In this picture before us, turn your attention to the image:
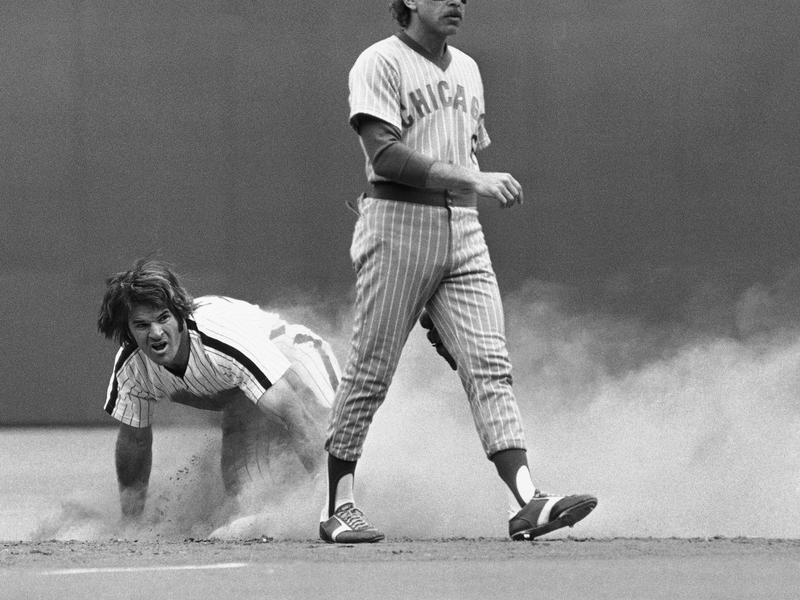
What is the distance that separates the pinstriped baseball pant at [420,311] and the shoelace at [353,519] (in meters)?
0.18

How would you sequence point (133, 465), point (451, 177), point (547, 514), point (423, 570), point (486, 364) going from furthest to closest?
point (133, 465)
point (486, 364)
point (451, 177)
point (547, 514)
point (423, 570)

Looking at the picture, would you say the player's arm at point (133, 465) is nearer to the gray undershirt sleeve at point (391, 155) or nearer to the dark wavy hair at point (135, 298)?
the dark wavy hair at point (135, 298)

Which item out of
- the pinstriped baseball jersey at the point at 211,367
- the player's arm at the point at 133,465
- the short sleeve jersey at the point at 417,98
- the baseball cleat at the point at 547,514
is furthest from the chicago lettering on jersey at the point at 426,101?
the player's arm at the point at 133,465

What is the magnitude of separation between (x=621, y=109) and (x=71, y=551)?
3.79 m

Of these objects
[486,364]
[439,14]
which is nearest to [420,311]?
[486,364]

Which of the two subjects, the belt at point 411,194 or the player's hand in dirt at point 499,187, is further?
the belt at point 411,194

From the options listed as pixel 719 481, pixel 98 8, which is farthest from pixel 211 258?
pixel 719 481

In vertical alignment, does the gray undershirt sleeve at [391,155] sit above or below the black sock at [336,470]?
above

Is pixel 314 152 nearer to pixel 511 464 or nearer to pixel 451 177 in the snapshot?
pixel 451 177

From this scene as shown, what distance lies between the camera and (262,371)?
5.59m

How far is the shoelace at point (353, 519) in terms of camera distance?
4520 millimetres

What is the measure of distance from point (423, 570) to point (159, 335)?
205cm

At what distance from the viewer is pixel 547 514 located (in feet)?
13.8

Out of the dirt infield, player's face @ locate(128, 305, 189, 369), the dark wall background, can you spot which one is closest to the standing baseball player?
the dirt infield
